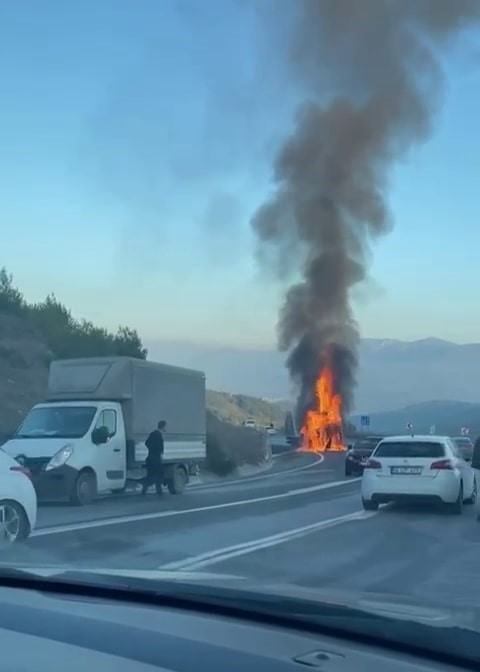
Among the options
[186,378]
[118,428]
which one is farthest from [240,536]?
[186,378]

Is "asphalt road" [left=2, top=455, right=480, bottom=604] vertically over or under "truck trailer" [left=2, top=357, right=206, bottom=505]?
under

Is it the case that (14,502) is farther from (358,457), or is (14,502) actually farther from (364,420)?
(364,420)

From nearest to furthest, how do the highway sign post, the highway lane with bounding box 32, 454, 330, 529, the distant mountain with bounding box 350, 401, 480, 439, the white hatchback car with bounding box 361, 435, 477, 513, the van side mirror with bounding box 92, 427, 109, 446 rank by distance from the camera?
the highway lane with bounding box 32, 454, 330, 529 → the white hatchback car with bounding box 361, 435, 477, 513 → the van side mirror with bounding box 92, 427, 109, 446 → the highway sign post → the distant mountain with bounding box 350, 401, 480, 439

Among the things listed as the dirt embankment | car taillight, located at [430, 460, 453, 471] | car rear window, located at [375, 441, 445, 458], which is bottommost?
car taillight, located at [430, 460, 453, 471]

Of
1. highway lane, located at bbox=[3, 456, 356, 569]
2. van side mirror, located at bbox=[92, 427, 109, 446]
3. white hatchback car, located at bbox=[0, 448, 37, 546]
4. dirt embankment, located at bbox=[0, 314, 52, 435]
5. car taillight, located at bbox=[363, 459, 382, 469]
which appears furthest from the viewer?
dirt embankment, located at bbox=[0, 314, 52, 435]

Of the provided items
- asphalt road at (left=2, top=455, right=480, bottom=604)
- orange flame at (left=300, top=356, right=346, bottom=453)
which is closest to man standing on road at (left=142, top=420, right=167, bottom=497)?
asphalt road at (left=2, top=455, right=480, bottom=604)

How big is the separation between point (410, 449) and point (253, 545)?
19.9 feet

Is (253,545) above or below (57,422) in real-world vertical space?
below

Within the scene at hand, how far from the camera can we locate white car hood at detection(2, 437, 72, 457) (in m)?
19.4

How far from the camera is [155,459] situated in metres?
21.8

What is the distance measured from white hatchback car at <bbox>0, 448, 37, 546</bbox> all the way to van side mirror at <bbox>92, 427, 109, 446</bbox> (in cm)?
825

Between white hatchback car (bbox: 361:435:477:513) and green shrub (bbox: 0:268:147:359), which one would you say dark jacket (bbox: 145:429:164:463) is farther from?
green shrub (bbox: 0:268:147:359)

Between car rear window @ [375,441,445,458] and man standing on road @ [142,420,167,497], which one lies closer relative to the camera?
car rear window @ [375,441,445,458]

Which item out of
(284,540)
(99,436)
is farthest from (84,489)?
(284,540)
